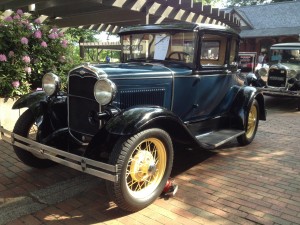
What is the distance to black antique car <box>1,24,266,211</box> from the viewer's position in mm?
2773

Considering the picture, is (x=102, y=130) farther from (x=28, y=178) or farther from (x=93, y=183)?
(x=28, y=178)

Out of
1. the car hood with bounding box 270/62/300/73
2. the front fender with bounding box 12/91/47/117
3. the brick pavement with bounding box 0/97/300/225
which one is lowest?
the brick pavement with bounding box 0/97/300/225

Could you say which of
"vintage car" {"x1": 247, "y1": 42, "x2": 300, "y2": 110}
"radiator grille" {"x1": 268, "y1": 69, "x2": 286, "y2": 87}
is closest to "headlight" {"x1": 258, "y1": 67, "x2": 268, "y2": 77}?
"vintage car" {"x1": 247, "y1": 42, "x2": 300, "y2": 110}

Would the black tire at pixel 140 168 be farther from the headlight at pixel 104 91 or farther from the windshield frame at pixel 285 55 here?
the windshield frame at pixel 285 55

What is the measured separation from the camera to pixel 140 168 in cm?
299

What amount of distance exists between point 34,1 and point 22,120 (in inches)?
182

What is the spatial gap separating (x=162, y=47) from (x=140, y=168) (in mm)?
1819

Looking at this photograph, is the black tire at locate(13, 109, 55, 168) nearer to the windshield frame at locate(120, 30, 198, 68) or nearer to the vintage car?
the windshield frame at locate(120, 30, 198, 68)

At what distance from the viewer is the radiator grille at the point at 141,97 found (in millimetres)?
3293

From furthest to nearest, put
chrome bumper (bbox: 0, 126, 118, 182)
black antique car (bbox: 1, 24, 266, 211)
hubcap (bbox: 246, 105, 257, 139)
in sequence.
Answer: hubcap (bbox: 246, 105, 257, 139)
black antique car (bbox: 1, 24, 266, 211)
chrome bumper (bbox: 0, 126, 118, 182)

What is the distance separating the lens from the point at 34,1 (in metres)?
7.12

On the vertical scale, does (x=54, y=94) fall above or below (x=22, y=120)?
above

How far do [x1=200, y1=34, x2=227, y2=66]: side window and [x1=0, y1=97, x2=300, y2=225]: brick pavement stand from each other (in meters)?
1.41

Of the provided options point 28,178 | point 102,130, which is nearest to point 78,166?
point 102,130
